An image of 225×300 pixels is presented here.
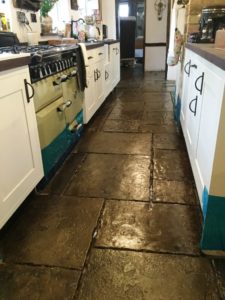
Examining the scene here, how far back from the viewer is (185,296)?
3.68ft

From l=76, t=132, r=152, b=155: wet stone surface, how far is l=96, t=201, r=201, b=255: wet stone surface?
841 mm

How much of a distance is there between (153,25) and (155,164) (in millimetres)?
5647

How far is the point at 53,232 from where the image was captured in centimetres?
150

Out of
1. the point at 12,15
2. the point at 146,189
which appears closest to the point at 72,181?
the point at 146,189

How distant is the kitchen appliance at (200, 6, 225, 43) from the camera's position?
84.1 inches

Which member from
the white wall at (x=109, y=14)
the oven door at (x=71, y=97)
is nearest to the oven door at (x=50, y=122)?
the oven door at (x=71, y=97)

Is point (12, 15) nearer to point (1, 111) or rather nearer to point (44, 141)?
point (44, 141)

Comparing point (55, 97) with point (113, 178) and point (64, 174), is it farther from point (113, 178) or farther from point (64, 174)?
point (113, 178)

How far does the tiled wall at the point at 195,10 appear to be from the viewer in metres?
2.50

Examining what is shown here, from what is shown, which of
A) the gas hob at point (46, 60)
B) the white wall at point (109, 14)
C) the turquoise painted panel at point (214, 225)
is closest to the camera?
the turquoise painted panel at point (214, 225)

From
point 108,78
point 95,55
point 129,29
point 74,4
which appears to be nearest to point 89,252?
point 95,55

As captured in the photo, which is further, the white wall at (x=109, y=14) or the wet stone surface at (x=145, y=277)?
the white wall at (x=109, y=14)

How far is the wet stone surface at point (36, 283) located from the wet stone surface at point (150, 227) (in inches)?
10.3

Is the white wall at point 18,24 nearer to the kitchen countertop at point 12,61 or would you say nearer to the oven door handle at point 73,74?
the oven door handle at point 73,74
